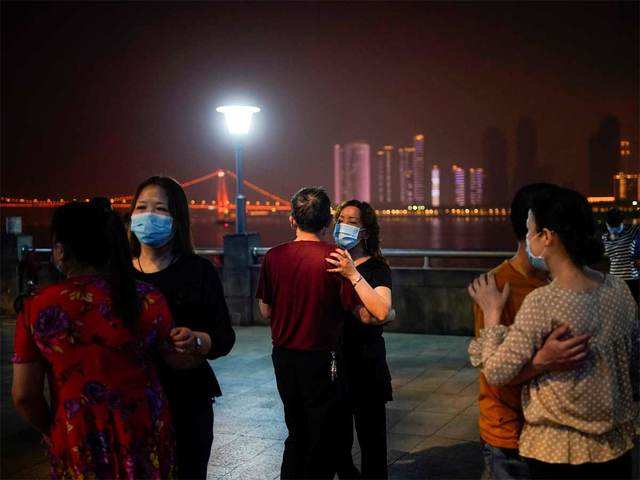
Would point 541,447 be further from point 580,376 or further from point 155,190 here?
point 155,190

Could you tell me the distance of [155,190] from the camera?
3.00 m

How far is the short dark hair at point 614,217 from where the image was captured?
7.73 m

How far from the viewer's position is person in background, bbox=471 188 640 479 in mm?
2105

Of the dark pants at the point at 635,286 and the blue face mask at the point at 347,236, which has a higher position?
the blue face mask at the point at 347,236

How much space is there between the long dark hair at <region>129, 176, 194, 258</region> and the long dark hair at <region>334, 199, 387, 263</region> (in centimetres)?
125

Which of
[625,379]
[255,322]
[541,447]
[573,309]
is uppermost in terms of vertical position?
[573,309]

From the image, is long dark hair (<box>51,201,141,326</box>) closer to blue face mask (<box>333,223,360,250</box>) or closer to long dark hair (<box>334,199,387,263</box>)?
blue face mask (<box>333,223,360,250</box>)

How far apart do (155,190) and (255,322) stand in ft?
25.4

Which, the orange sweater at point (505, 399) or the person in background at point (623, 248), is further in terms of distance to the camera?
the person in background at point (623, 248)

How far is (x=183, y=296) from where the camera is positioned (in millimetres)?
2852

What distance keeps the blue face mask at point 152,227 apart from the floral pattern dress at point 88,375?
0.75 m

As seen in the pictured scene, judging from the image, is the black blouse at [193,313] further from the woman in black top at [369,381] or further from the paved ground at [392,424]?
the paved ground at [392,424]

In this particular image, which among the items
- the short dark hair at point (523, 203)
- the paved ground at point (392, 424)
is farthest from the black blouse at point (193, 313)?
the paved ground at point (392, 424)

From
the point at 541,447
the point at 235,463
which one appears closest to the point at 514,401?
the point at 541,447
